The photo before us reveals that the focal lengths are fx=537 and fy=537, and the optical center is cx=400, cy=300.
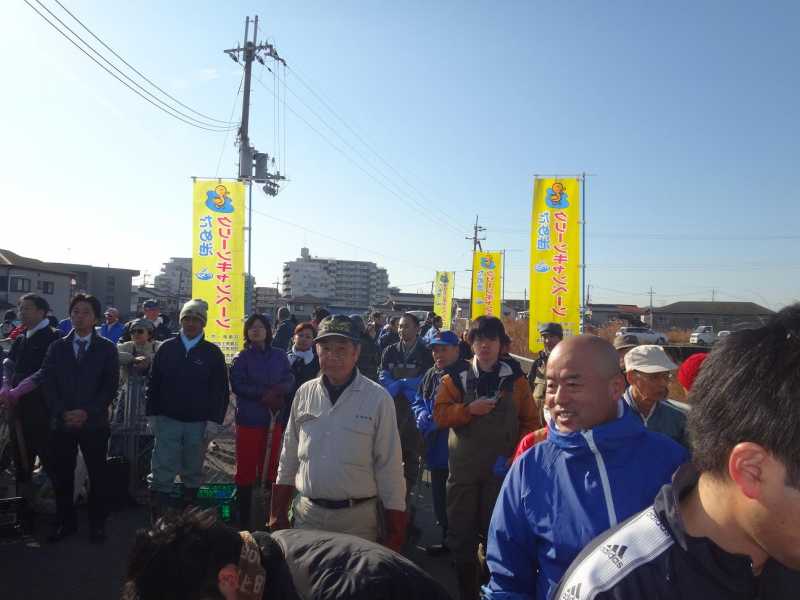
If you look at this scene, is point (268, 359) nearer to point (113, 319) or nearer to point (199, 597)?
point (199, 597)

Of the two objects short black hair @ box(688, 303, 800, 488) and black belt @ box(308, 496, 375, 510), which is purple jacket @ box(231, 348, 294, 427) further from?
short black hair @ box(688, 303, 800, 488)

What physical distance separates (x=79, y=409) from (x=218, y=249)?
14.5 feet

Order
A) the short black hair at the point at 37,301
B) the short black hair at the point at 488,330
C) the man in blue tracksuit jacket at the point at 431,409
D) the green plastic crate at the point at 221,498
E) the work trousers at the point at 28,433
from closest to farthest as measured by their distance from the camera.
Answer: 1. the short black hair at the point at 488,330
2. the man in blue tracksuit jacket at the point at 431,409
3. the green plastic crate at the point at 221,498
4. the work trousers at the point at 28,433
5. the short black hair at the point at 37,301

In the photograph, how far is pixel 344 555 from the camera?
1.58 metres

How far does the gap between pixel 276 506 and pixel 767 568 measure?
8.20 ft

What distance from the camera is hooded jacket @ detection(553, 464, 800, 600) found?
0.94 meters

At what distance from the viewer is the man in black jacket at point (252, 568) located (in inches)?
55.6

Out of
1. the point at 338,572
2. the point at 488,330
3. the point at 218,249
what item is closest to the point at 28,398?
the point at 218,249

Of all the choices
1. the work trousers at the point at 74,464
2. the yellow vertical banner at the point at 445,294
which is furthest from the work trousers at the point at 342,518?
the yellow vertical banner at the point at 445,294

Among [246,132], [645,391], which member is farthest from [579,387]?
[246,132]

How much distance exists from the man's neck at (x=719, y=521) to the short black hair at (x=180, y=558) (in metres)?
1.17

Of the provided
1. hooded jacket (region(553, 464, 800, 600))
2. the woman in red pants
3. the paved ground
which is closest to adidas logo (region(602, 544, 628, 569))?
hooded jacket (region(553, 464, 800, 600))

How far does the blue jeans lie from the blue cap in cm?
219

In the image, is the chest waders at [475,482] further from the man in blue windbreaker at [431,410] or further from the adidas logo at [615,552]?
the adidas logo at [615,552]
